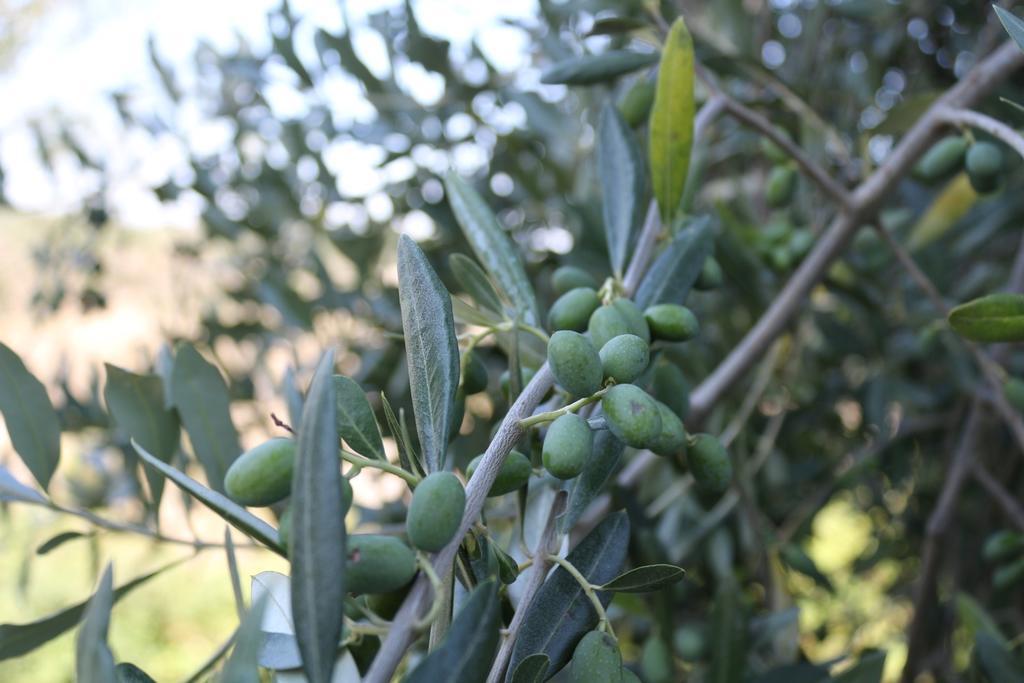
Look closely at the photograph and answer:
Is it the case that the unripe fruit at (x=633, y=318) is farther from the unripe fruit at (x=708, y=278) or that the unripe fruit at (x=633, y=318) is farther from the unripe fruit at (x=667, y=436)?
the unripe fruit at (x=708, y=278)

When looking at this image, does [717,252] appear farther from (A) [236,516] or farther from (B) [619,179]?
(A) [236,516]

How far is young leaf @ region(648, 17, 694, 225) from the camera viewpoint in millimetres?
643

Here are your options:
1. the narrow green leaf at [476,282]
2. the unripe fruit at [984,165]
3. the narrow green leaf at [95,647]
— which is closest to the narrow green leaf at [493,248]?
the narrow green leaf at [476,282]

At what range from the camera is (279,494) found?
0.42 metres

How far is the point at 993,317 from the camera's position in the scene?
606 millimetres

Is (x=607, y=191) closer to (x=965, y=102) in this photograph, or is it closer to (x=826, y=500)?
(x=965, y=102)

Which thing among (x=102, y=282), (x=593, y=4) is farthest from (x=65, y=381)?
(x=593, y=4)

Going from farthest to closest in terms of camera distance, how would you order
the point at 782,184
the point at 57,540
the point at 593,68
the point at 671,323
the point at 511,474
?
the point at 782,184, the point at 593,68, the point at 57,540, the point at 671,323, the point at 511,474

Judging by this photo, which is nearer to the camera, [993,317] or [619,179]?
[993,317]

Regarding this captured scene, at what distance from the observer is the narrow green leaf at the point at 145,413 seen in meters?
0.74

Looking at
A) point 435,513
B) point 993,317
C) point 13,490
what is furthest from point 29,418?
point 993,317

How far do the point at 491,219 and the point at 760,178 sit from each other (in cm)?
116

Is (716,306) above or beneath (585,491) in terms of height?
beneath

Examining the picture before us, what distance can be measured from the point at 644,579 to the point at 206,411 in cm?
41
